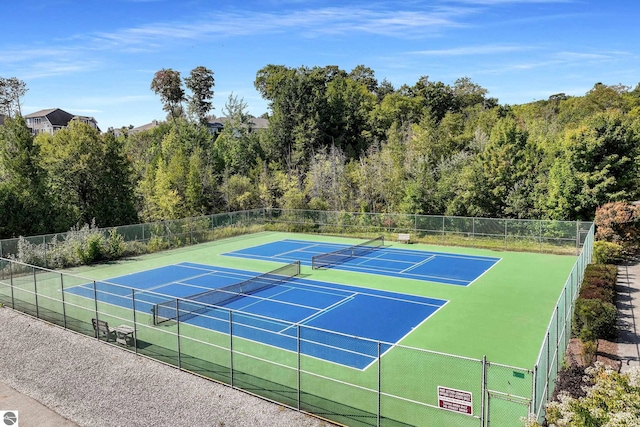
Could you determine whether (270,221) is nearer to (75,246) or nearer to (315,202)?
(315,202)

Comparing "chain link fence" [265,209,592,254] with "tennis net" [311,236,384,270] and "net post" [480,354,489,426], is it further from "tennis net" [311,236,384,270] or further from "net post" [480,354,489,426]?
"net post" [480,354,489,426]

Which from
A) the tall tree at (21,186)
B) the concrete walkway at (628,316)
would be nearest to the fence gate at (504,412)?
the concrete walkway at (628,316)

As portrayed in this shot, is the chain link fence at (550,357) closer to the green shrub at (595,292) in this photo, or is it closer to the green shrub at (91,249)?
the green shrub at (595,292)

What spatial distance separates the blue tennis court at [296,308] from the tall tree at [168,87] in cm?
5480

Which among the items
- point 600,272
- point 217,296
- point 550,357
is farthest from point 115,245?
point 600,272

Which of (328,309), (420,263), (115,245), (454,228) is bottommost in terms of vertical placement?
(420,263)

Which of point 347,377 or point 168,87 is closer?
point 347,377

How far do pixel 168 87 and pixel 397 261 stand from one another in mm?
57435

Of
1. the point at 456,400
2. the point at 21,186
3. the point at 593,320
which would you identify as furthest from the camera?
the point at 21,186

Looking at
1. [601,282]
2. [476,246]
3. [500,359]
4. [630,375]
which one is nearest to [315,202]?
[476,246]

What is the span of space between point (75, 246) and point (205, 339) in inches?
648

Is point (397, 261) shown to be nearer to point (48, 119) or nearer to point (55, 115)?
point (48, 119)

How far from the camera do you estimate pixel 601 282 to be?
63.1ft

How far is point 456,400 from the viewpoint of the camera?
960 centimetres
